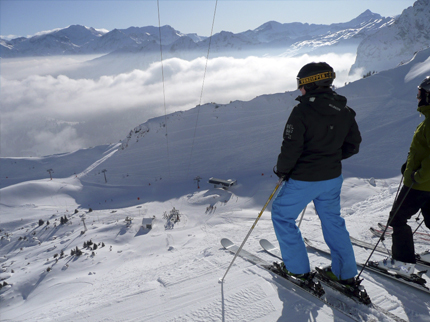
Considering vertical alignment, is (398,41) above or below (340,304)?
above

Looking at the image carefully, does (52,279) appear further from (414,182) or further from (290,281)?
(414,182)

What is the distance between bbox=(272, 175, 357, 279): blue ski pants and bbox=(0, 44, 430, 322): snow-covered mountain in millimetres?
406

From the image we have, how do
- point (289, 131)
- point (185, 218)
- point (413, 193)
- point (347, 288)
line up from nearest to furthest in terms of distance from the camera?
point (289, 131) < point (347, 288) < point (413, 193) < point (185, 218)

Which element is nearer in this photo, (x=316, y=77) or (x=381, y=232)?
(x=316, y=77)

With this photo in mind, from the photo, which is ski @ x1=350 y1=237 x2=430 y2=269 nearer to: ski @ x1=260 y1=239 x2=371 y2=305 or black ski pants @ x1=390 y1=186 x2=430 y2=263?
black ski pants @ x1=390 y1=186 x2=430 y2=263

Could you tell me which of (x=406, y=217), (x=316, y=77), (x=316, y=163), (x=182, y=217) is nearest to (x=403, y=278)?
(x=406, y=217)

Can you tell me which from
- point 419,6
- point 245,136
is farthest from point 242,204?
point 419,6

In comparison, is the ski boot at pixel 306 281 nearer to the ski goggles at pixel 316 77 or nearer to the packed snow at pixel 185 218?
the packed snow at pixel 185 218

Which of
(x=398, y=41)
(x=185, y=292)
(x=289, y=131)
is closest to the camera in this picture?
(x=289, y=131)

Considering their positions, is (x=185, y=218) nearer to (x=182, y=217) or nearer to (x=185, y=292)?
(x=182, y=217)

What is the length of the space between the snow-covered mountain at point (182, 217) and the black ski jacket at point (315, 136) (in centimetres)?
153

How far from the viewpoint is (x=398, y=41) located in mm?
137250

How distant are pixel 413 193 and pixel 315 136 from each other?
5.50 ft

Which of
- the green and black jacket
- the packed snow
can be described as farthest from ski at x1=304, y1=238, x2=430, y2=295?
the green and black jacket
